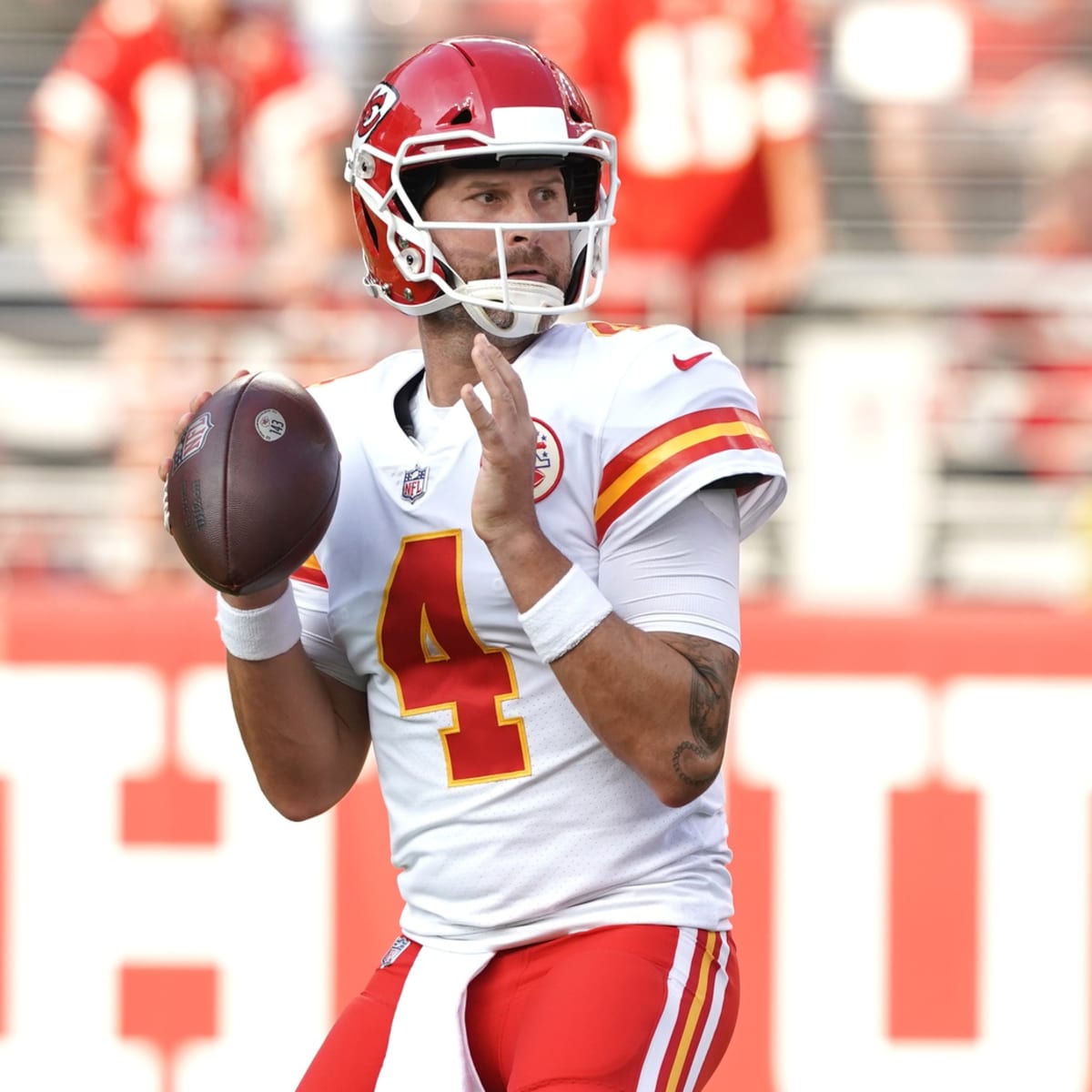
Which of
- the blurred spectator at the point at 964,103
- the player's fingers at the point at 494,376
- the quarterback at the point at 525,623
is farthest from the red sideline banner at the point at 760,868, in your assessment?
the blurred spectator at the point at 964,103

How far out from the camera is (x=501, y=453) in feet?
6.88

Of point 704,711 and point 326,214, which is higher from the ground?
point 326,214

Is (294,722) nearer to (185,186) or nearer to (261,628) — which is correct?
(261,628)

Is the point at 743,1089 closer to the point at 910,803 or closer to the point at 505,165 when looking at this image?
the point at 910,803

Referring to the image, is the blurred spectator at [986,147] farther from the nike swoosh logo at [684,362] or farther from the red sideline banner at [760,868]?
the nike swoosh logo at [684,362]

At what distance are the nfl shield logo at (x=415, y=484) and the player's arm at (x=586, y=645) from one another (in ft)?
0.78

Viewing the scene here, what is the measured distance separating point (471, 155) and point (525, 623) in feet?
1.96

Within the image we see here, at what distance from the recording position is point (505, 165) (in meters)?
→ 2.35

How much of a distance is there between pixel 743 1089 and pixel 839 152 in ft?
11.0

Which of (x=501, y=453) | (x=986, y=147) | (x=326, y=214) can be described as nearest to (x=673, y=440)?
(x=501, y=453)

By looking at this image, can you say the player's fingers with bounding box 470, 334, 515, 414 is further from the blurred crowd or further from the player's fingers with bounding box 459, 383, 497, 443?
the blurred crowd

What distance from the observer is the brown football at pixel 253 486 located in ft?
7.49

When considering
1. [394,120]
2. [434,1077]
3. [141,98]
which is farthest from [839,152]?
[434,1077]

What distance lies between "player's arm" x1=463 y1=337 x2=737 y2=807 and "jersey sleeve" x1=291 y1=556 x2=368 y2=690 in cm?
45
